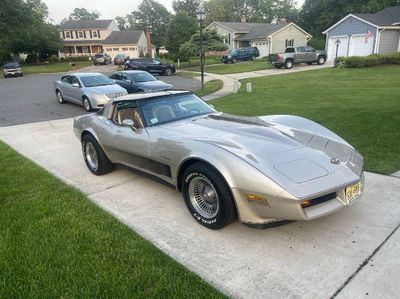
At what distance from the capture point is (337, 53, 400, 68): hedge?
23.7 metres

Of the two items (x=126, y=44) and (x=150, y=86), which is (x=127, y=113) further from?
(x=126, y=44)

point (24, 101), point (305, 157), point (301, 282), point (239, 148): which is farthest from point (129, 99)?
point (24, 101)

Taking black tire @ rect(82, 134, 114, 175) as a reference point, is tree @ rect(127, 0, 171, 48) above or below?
above

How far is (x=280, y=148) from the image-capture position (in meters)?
3.59

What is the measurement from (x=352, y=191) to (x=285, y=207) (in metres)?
0.82

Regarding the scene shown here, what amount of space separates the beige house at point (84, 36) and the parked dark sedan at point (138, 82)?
5706 cm

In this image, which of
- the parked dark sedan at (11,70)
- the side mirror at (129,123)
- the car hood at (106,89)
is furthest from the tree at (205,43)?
the side mirror at (129,123)

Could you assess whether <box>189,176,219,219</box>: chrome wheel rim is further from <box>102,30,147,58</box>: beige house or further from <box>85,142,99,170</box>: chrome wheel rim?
<box>102,30,147,58</box>: beige house

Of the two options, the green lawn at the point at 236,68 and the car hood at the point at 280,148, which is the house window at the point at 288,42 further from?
the car hood at the point at 280,148

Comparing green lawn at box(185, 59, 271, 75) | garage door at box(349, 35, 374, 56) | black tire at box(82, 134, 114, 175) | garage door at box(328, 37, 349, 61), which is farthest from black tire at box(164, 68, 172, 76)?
black tire at box(82, 134, 114, 175)

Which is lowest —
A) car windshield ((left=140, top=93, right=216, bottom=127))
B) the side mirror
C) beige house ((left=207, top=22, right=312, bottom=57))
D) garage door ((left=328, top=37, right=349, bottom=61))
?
the side mirror

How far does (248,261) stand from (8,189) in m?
3.82

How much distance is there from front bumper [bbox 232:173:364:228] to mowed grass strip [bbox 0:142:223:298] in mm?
783

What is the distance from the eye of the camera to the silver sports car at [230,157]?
10.2 feet
